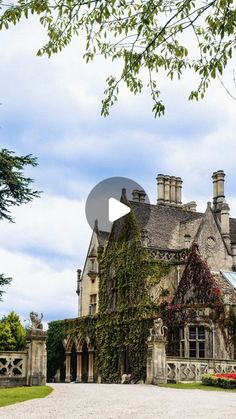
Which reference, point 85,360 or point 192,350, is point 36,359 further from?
point 85,360

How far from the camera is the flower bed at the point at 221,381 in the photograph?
73.8 feet

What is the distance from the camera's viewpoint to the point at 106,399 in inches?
673

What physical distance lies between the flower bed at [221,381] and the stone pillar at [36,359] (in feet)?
19.1

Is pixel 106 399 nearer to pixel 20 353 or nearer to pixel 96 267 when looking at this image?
pixel 20 353

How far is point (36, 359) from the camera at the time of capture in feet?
73.7

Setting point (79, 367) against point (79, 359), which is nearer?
point (79, 359)

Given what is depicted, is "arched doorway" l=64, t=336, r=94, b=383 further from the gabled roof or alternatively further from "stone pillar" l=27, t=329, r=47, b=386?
"stone pillar" l=27, t=329, r=47, b=386

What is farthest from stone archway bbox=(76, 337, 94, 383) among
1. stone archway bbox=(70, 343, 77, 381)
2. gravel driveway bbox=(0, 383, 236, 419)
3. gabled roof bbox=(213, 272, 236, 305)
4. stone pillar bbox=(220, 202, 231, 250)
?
gravel driveway bbox=(0, 383, 236, 419)

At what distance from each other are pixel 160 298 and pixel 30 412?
24.2 meters

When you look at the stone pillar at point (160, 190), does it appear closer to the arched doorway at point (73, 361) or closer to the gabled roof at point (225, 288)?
the arched doorway at point (73, 361)

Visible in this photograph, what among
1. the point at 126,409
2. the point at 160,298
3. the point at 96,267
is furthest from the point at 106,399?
the point at 96,267

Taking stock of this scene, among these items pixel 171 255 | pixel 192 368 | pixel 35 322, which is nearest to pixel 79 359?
pixel 171 255

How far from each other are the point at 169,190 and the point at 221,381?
89.1 ft

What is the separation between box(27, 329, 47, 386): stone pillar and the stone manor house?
16.4ft
